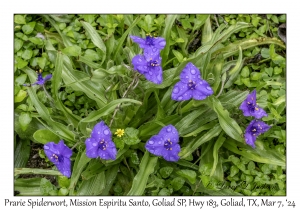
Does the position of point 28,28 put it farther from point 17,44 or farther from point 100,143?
point 100,143

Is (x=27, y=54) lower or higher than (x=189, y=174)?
higher

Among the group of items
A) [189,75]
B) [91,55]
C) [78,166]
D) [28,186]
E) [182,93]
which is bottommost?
[28,186]

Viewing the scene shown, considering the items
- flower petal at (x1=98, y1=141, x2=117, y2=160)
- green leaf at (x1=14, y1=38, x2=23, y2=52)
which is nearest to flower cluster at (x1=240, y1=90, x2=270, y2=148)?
flower petal at (x1=98, y1=141, x2=117, y2=160)

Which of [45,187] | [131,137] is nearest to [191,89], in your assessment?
[131,137]

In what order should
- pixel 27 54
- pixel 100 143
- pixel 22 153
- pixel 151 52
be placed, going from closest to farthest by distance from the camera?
pixel 100 143, pixel 151 52, pixel 22 153, pixel 27 54

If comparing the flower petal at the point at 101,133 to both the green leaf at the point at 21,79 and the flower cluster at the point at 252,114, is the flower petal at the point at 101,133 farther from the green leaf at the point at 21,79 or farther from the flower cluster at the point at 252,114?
the green leaf at the point at 21,79

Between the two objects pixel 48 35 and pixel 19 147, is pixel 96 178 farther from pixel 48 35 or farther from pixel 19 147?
pixel 48 35

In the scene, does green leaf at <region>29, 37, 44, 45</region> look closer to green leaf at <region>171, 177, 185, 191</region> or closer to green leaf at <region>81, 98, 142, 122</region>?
green leaf at <region>81, 98, 142, 122</region>

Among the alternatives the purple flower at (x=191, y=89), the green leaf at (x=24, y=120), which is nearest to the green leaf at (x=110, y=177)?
the green leaf at (x=24, y=120)
